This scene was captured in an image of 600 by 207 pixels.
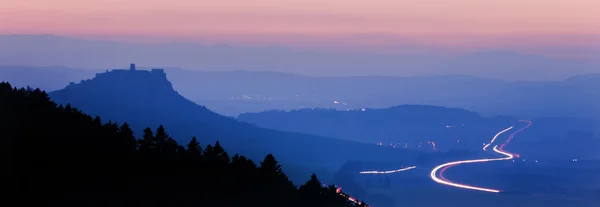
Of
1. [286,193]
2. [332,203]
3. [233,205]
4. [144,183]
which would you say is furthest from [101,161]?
[332,203]

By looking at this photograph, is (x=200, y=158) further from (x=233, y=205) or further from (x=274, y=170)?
(x=233, y=205)

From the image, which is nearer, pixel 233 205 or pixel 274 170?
pixel 233 205

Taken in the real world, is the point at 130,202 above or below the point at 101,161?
below

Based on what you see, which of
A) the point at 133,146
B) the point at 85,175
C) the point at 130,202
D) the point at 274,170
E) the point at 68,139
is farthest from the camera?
the point at 274,170

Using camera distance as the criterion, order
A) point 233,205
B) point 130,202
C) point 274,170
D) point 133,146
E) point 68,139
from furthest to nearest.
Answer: point 274,170 < point 133,146 < point 68,139 < point 233,205 < point 130,202

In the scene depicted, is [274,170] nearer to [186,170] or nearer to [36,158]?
[186,170]

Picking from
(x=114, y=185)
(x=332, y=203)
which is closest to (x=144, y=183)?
(x=114, y=185)
